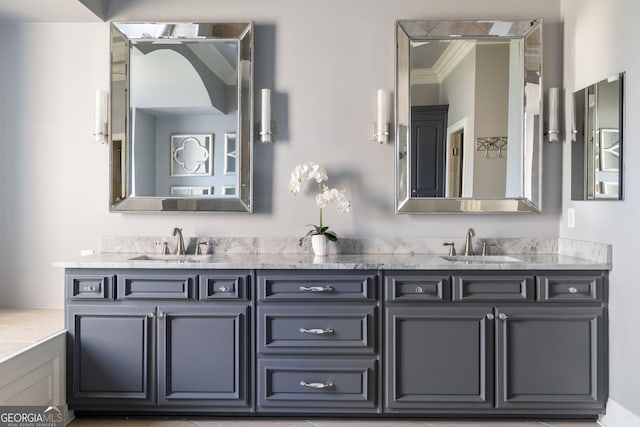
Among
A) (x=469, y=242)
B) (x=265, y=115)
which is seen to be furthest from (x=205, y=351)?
(x=469, y=242)

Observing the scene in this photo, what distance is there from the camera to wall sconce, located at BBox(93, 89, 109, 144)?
9.31 ft

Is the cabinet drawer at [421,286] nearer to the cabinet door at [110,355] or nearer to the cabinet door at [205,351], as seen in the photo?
the cabinet door at [205,351]

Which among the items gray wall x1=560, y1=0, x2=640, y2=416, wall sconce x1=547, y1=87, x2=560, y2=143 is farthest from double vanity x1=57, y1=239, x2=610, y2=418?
wall sconce x1=547, y1=87, x2=560, y2=143

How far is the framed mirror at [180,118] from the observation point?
2859 millimetres

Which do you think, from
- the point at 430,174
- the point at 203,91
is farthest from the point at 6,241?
the point at 430,174

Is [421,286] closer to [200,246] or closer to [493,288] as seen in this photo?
[493,288]

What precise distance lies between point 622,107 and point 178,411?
8.61 ft

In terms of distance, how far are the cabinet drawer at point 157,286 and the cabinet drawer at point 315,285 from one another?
14.4 inches

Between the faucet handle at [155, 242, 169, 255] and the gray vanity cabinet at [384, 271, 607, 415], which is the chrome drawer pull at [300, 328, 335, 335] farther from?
the faucet handle at [155, 242, 169, 255]

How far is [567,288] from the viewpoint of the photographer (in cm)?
240

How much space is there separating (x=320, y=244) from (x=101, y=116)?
58.8 inches

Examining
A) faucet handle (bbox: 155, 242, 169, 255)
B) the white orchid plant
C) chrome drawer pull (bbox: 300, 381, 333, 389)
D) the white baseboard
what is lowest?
the white baseboard

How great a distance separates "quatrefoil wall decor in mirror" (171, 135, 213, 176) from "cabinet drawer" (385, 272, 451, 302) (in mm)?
1279

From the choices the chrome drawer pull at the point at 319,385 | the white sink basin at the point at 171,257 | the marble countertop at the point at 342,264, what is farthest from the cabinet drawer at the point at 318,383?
the white sink basin at the point at 171,257
